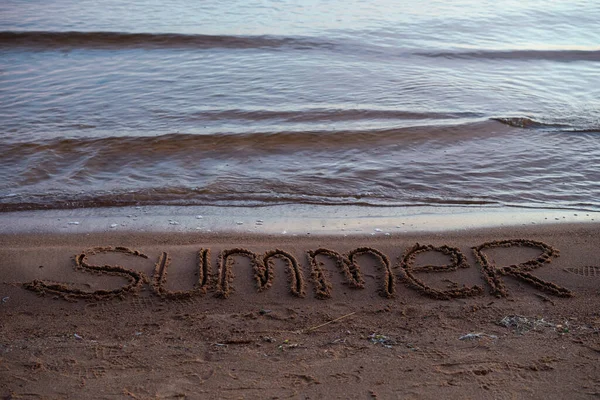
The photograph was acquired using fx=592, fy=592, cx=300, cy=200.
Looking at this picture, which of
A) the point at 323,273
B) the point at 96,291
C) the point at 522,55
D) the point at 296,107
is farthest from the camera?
the point at 522,55

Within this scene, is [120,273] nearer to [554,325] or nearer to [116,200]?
[116,200]

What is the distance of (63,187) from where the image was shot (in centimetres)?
602

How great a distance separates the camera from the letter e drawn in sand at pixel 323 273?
420 centimetres

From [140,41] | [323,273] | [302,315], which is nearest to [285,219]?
[323,273]

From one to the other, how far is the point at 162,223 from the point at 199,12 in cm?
1100

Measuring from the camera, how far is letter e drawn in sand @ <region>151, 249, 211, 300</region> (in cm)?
411

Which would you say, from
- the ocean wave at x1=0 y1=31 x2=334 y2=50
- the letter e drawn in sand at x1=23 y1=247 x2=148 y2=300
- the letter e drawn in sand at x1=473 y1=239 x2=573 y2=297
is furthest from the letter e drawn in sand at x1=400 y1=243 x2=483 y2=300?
the ocean wave at x1=0 y1=31 x2=334 y2=50

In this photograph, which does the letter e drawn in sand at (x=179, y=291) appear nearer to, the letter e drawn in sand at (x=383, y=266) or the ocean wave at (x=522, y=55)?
the letter e drawn in sand at (x=383, y=266)

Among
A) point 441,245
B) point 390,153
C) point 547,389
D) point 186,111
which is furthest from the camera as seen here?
point 186,111

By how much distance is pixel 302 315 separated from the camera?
388 centimetres

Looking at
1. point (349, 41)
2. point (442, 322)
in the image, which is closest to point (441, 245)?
point (442, 322)

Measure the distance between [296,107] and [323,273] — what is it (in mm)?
4788

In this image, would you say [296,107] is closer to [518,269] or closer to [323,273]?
[323,273]

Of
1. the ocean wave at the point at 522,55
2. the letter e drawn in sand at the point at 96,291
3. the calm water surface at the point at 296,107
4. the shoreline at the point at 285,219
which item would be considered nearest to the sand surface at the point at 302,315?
the letter e drawn in sand at the point at 96,291
